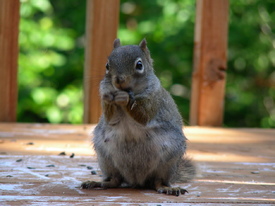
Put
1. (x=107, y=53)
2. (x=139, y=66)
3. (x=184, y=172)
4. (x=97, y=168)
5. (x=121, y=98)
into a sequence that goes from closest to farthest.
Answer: (x=121, y=98) → (x=139, y=66) → (x=184, y=172) → (x=97, y=168) → (x=107, y=53)

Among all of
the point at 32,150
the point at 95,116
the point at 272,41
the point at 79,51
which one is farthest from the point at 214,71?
the point at 272,41

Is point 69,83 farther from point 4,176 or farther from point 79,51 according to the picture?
point 4,176

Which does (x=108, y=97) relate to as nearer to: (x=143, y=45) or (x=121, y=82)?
(x=121, y=82)

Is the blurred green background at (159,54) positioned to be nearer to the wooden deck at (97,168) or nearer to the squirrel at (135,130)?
the wooden deck at (97,168)

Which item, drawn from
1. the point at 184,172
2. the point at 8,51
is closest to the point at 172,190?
the point at 184,172

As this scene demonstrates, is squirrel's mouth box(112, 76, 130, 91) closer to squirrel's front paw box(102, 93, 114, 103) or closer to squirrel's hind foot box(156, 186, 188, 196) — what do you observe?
squirrel's front paw box(102, 93, 114, 103)

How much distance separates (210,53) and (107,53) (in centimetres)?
65

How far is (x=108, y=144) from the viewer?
2160mm

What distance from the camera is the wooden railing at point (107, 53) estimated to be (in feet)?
10.9

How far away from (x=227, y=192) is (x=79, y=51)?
378 centimetres

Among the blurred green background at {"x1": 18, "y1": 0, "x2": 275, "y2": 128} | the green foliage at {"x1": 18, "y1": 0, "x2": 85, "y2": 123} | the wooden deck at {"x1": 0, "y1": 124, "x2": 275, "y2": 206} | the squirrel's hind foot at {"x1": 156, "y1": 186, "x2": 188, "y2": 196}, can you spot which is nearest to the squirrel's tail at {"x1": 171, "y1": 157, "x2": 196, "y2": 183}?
the wooden deck at {"x1": 0, "y1": 124, "x2": 275, "y2": 206}

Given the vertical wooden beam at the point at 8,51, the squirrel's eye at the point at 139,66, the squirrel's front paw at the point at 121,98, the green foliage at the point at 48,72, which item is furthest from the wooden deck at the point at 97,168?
the green foliage at the point at 48,72

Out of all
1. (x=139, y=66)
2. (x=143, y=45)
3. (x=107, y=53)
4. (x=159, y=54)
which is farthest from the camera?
(x=159, y=54)

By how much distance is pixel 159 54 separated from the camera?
562cm
